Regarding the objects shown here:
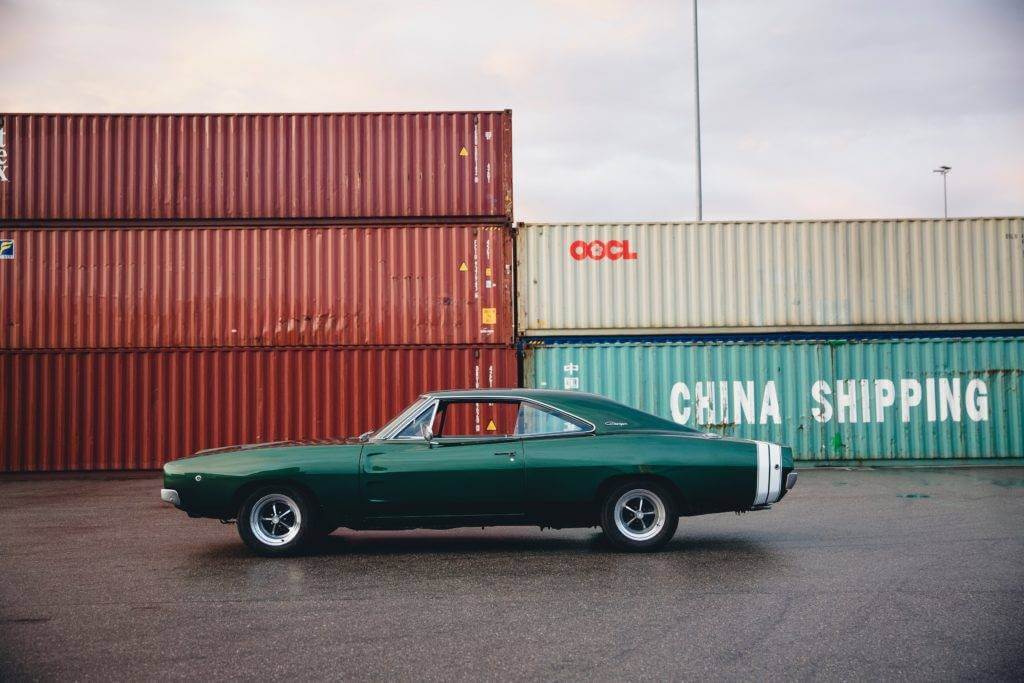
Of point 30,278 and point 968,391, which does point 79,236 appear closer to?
point 30,278

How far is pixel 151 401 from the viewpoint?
13789 millimetres

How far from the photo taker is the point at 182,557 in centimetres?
691

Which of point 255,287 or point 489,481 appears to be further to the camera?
point 255,287

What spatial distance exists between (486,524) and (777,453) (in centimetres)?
226

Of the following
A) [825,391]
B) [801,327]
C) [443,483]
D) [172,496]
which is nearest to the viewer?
[443,483]

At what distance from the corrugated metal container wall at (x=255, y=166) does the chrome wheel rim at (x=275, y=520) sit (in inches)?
317

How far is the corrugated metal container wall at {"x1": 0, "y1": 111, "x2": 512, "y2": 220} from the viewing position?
14.2 metres

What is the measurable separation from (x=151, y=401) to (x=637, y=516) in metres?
9.45

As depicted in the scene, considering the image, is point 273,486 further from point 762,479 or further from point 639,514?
point 762,479

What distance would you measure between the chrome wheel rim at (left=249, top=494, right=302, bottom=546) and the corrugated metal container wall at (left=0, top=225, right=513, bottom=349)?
726 centimetres

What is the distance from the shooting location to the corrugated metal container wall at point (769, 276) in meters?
14.5

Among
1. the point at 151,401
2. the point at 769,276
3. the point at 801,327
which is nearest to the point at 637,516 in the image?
the point at 801,327

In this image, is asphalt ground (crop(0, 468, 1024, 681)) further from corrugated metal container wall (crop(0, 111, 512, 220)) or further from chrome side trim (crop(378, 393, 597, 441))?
corrugated metal container wall (crop(0, 111, 512, 220))

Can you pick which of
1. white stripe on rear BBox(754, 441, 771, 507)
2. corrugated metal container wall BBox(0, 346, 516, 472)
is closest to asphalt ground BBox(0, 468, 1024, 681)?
white stripe on rear BBox(754, 441, 771, 507)
